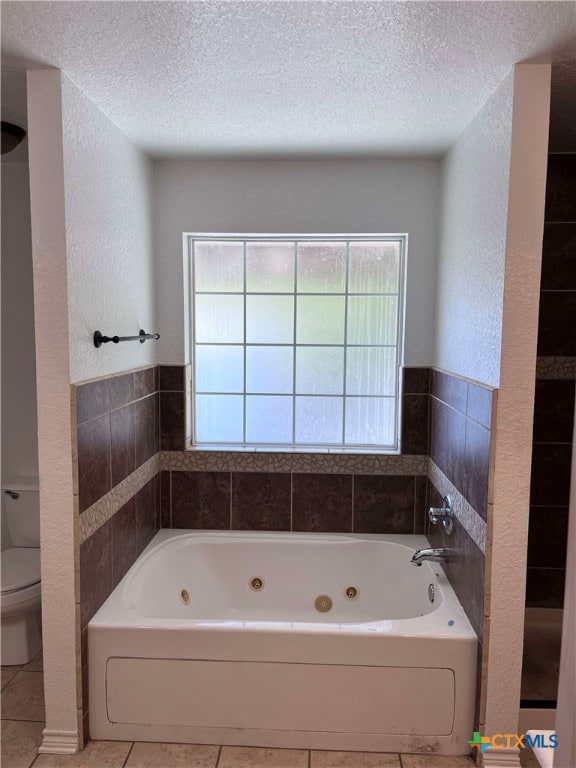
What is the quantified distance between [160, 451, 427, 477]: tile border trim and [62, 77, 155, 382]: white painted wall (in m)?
0.62

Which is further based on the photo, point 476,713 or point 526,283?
point 476,713

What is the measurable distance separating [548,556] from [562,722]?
1436mm

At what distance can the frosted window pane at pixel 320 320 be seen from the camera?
10.3ft

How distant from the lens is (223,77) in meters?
1.90

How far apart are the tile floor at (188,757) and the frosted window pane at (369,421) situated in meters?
1.53

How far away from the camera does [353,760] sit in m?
2.04

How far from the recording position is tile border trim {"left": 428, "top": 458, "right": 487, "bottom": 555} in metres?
2.02

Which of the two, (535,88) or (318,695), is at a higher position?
(535,88)

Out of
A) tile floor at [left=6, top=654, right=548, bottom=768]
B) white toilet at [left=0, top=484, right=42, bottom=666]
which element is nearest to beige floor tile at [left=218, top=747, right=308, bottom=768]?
tile floor at [left=6, top=654, right=548, bottom=768]

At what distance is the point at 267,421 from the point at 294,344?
0.46 meters

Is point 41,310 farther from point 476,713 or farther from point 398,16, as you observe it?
point 476,713

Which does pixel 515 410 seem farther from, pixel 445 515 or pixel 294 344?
pixel 294 344

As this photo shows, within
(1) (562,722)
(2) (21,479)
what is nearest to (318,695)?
(1) (562,722)

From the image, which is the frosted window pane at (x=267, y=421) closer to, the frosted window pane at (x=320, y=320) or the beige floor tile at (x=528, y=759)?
the frosted window pane at (x=320, y=320)
